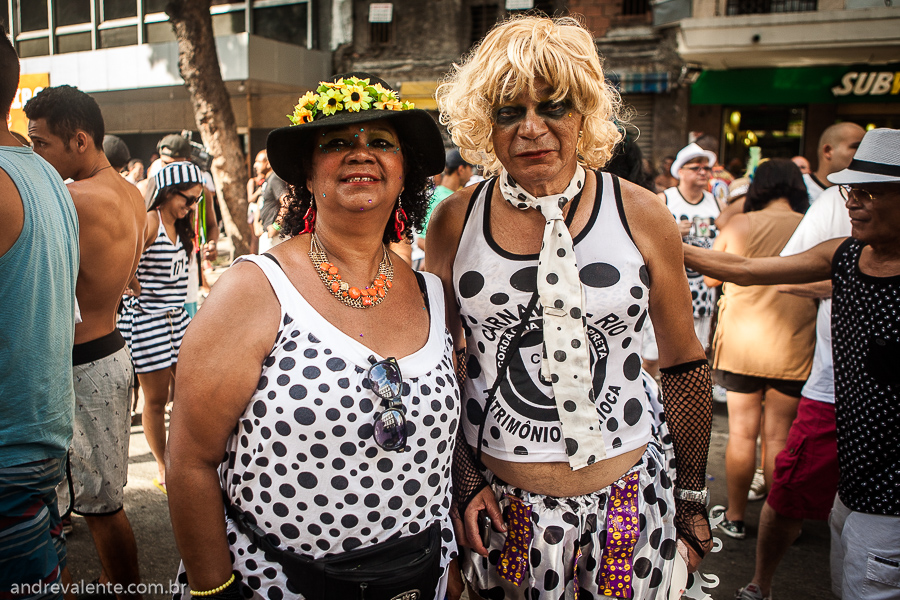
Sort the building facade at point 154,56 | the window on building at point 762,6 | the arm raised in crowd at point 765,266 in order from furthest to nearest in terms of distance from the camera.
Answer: the building facade at point 154,56
the window on building at point 762,6
the arm raised in crowd at point 765,266

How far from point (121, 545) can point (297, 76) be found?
1365 centimetres

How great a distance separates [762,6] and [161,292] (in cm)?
1252

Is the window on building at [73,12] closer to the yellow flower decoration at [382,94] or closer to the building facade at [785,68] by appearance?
the building facade at [785,68]

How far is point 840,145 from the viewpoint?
4.41 m

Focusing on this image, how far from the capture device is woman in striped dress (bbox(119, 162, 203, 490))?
13.2ft

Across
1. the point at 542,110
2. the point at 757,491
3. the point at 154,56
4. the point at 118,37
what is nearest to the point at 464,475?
the point at 542,110

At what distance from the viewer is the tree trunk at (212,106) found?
9695 millimetres

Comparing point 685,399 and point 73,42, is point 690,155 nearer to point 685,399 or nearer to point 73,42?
point 685,399

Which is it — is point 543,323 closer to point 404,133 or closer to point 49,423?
point 404,133

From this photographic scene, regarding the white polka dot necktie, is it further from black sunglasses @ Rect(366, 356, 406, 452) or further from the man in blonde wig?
black sunglasses @ Rect(366, 356, 406, 452)

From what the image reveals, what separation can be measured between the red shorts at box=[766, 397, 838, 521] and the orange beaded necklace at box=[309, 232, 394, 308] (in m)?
2.21

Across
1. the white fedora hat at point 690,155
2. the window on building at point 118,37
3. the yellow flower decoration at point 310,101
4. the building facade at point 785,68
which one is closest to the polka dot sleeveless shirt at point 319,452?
the yellow flower decoration at point 310,101

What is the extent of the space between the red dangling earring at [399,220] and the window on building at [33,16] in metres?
18.9

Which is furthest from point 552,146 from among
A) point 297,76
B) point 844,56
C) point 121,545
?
point 297,76
